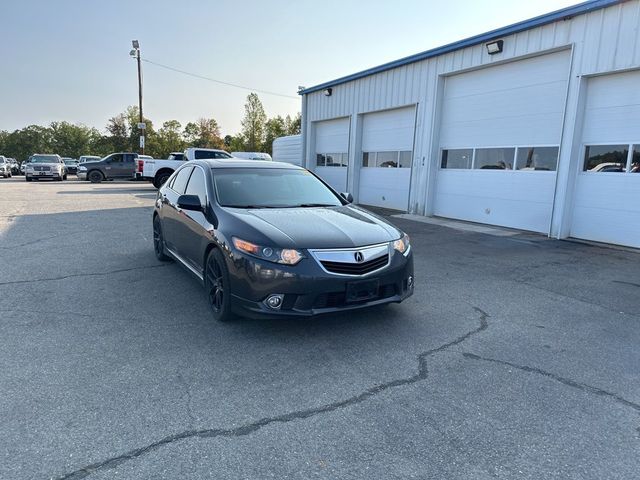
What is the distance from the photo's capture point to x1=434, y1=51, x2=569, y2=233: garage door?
9.95 metres

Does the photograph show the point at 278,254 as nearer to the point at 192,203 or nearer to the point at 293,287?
the point at 293,287

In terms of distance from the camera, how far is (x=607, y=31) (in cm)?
866

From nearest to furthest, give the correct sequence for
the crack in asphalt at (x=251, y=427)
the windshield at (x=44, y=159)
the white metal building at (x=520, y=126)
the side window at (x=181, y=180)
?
the crack in asphalt at (x=251, y=427)
the side window at (x=181, y=180)
the white metal building at (x=520, y=126)
the windshield at (x=44, y=159)

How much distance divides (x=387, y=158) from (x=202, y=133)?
194ft

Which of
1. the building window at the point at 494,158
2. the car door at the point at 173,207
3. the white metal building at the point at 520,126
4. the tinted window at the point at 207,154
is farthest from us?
the tinted window at the point at 207,154

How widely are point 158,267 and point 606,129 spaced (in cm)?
895

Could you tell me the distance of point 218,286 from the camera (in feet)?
13.9

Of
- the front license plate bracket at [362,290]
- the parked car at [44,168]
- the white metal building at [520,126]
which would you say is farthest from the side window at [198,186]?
the parked car at [44,168]

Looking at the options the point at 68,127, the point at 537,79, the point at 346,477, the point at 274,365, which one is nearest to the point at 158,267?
the point at 274,365

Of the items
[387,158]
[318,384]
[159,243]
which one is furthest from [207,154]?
[318,384]

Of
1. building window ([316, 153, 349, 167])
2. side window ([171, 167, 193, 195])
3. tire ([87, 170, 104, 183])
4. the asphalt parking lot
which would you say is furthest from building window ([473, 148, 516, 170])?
tire ([87, 170, 104, 183])

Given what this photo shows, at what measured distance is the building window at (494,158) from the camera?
1091cm

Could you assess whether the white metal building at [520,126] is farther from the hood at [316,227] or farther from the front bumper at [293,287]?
the front bumper at [293,287]

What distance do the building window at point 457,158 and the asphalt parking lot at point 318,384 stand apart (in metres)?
6.85
